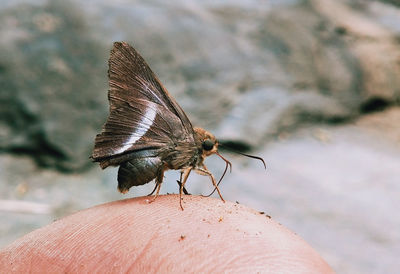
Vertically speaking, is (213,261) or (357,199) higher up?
(213,261)

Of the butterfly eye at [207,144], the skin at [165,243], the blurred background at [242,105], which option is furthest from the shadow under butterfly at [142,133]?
the blurred background at [242,105]

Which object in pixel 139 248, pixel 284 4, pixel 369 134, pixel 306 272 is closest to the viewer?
pixel 306 272

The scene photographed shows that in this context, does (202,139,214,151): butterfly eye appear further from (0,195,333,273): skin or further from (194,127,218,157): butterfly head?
(0,195,333,273): skin

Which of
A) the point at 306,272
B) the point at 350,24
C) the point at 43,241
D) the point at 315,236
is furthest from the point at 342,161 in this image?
the point at 43,241

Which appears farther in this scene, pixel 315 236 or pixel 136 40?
pixel 136 40

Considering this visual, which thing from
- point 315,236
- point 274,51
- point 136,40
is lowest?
point 315,236

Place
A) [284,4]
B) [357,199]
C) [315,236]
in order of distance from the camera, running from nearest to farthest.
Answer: [315,236] → [357,199] → [284,4]

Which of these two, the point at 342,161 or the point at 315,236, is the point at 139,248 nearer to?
the point at 315,236
